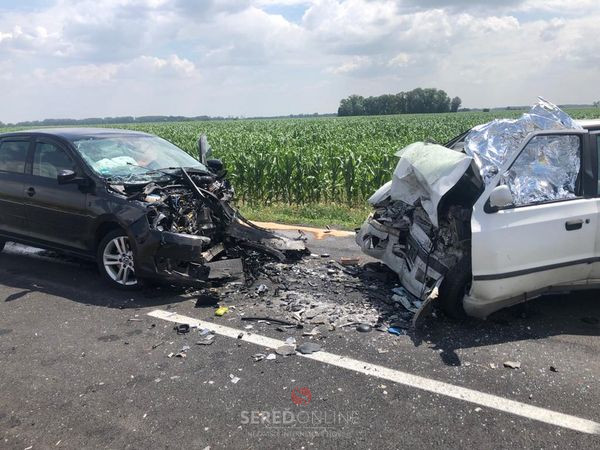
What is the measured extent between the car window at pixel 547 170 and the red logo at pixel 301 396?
2615 millimetres

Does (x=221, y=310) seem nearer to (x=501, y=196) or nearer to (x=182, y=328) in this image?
(x=182, y=328)

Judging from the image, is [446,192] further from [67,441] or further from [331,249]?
[67,441]

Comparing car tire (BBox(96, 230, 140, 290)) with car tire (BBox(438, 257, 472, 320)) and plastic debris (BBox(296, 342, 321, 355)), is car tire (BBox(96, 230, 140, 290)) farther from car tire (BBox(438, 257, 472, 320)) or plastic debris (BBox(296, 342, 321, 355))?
car tire (BBox(438, 257, 472, 320))

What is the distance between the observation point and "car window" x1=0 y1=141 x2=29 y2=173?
6.61 m

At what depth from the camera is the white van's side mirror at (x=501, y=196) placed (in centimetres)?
430

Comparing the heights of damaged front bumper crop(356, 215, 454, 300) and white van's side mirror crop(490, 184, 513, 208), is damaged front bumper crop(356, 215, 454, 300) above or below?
below

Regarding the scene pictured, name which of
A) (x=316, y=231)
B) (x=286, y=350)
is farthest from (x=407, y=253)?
(x=316, y=231)

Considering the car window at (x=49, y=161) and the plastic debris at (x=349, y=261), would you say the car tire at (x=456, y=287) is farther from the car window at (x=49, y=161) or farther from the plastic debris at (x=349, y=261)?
the car window at (x=49, y=161)

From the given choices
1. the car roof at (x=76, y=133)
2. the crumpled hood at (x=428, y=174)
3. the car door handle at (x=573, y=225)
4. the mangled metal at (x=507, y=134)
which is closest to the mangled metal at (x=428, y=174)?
the crumpled hood at (x=428, y=174)

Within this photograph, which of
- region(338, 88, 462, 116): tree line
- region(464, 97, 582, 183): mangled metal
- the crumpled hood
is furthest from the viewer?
region(338, 88, 462, 116): tree line

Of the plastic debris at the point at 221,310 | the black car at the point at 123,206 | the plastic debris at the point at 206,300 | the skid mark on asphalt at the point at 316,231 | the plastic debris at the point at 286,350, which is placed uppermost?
the black car at the point at 123,206

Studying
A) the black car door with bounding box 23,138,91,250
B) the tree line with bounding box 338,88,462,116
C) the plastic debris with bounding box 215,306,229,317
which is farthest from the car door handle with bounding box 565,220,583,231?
the tree line with bounding box 338,88,462,116

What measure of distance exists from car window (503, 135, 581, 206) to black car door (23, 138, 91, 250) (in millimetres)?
4646

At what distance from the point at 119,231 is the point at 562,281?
4568mm
